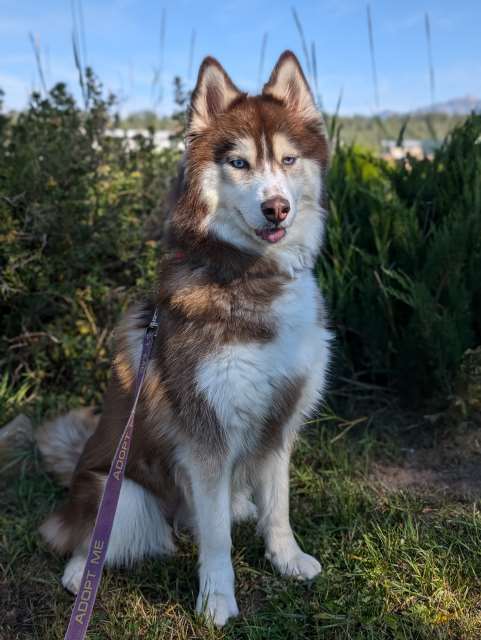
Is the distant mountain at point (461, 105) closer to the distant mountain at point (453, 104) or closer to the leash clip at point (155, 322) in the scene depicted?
the distant mountain at point (453, 104)

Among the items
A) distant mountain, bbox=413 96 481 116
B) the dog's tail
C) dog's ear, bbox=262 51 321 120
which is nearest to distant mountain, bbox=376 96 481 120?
distant mountain, bbox=413 96 481 116

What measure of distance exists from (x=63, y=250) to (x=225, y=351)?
78.9 inches

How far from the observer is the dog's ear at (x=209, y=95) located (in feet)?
7.58

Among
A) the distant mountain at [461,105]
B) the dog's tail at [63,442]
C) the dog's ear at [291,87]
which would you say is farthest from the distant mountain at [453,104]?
the dog's tail at [63,442]

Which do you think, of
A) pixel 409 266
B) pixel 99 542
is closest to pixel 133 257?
pixel 409 266

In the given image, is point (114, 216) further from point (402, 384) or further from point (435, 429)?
point (435, 429)

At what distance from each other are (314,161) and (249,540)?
1629mm

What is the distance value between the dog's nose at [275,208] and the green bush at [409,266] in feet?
3.41

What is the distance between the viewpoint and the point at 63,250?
3.73 meters

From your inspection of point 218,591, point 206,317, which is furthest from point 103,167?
point 218,591

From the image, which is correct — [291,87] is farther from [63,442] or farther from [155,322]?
[63,442]

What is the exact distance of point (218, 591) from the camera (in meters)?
2.22

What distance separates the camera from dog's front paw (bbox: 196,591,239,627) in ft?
7.16

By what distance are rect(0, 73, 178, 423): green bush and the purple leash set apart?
1.66 meters
